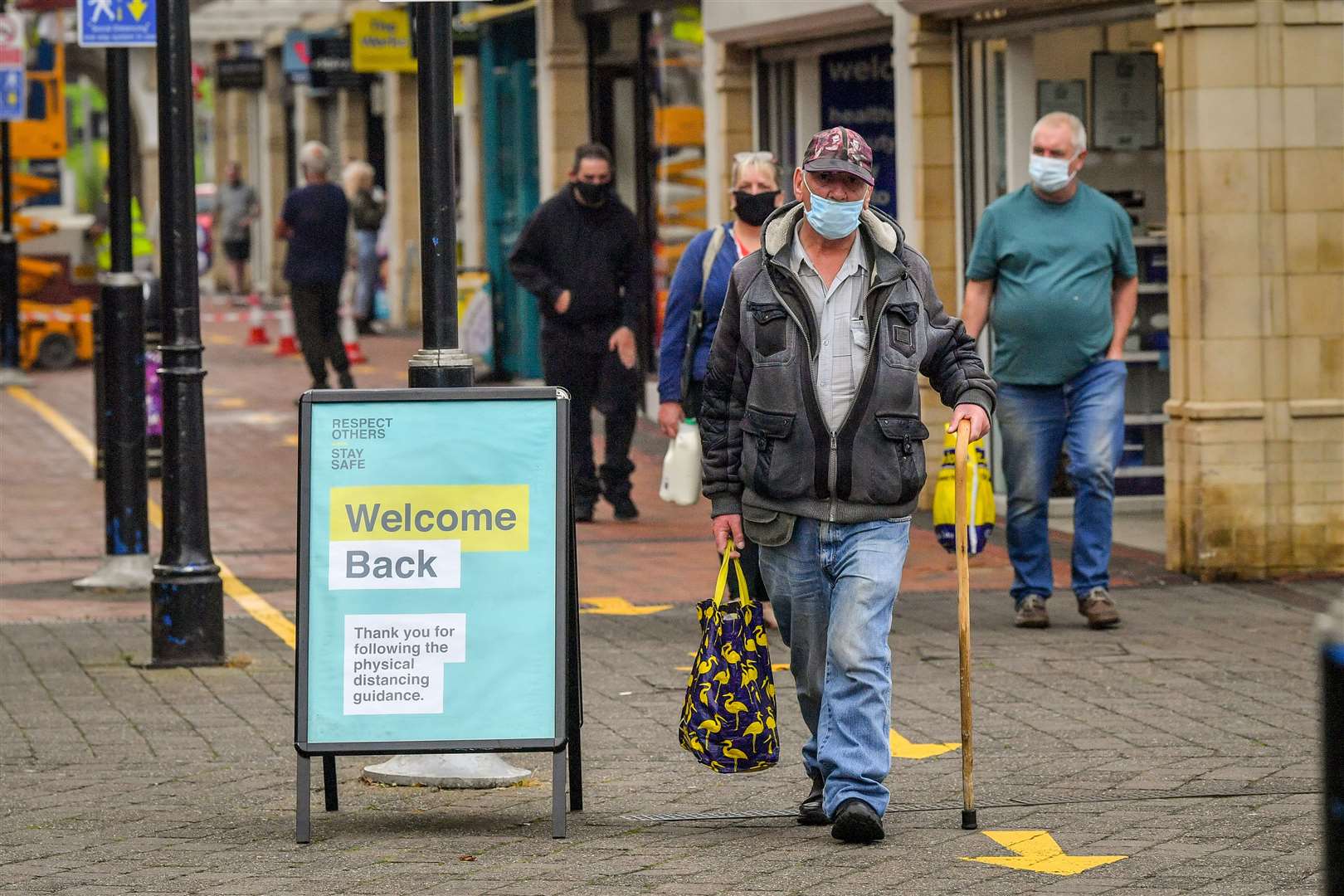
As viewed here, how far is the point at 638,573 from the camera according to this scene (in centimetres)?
1105

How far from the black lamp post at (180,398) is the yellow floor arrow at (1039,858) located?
367 centimetres

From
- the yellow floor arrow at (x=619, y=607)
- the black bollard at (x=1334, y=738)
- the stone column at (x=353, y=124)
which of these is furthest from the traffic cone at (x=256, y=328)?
the black bollard at (x=1334, y=738)

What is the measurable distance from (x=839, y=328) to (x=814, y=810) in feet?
4.06

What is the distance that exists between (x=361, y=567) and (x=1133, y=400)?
7.11 m

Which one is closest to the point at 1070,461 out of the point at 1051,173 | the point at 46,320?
the point at 1051,173

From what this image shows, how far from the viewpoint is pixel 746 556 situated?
8.19 meters

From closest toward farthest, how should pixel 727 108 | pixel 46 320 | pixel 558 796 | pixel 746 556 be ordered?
pixel 558 796 < pixel 746 556 < pixel 727 108 < pixel 46 320

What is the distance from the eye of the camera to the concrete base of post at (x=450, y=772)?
6836 millimetres

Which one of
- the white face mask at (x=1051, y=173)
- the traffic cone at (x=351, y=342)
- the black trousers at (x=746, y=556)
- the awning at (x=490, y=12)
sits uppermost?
the awning at (x=490, y=12)

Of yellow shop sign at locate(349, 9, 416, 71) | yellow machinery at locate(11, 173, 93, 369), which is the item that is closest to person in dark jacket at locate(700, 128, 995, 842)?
yellow shop sign at locate(349, 9, 416, 71)

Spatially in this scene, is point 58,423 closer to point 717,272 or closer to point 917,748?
point 717,272

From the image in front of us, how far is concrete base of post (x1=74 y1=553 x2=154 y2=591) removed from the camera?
10.5 m

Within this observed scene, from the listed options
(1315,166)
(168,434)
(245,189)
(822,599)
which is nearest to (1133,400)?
(1315,166)

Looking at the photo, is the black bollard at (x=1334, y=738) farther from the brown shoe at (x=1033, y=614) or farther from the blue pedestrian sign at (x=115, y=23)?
the blue pedestrian sign at (x=115, y=23)
